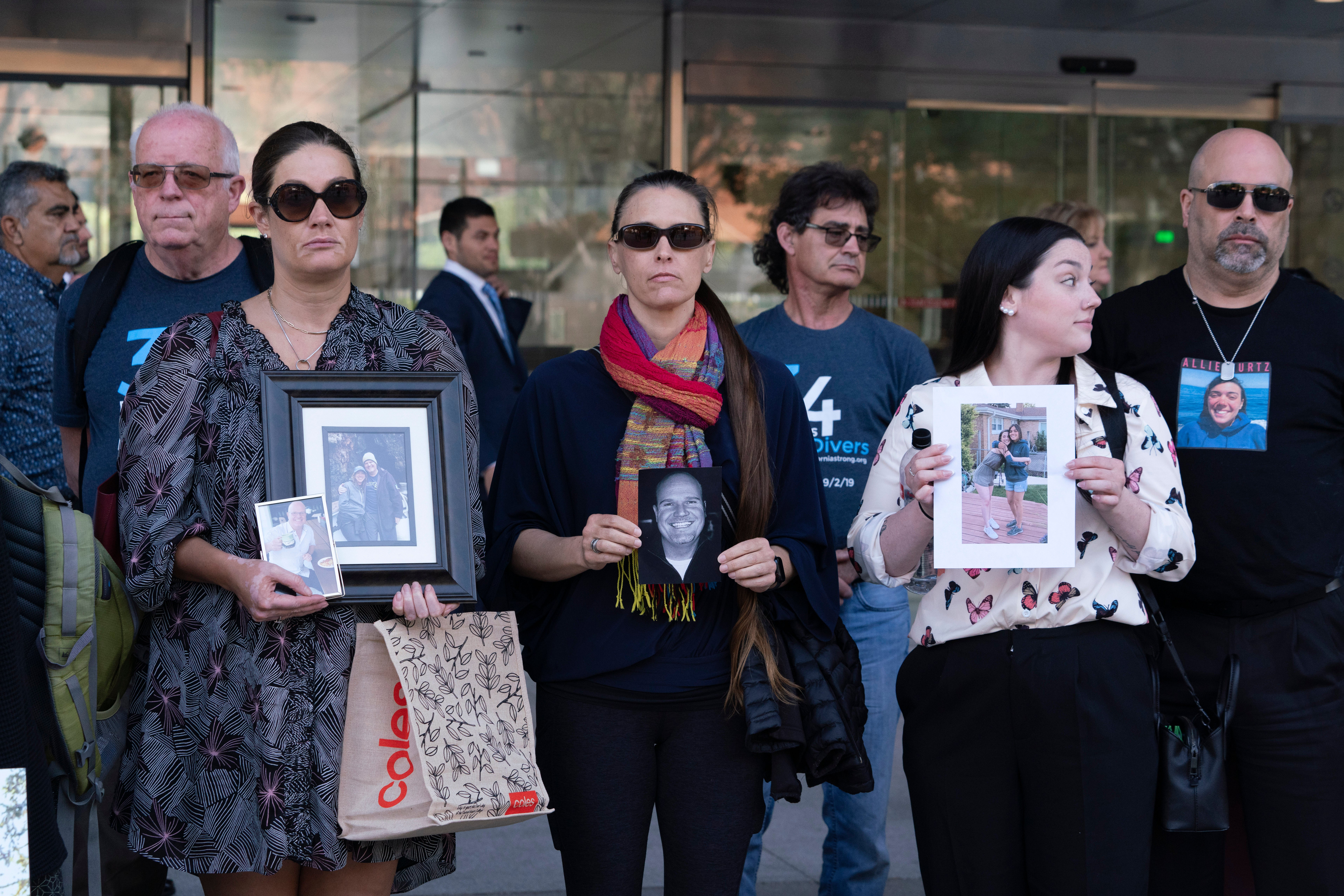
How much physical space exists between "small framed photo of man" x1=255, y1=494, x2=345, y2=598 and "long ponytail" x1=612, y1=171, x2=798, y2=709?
0.94 m

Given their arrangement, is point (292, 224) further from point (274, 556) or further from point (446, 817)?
point (446, 817)

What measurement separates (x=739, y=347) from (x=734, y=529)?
47 cm

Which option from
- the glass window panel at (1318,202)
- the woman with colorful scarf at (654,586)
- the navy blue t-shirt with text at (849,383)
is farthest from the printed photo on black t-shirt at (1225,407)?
the glass window panel at (1318,202)

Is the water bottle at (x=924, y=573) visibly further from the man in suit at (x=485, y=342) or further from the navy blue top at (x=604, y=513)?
the man in suit at (x=485, y=342)

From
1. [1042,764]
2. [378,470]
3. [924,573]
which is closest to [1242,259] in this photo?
[924,573]

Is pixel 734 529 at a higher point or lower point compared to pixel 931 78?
lower

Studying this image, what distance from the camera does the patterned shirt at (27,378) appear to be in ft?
16.8

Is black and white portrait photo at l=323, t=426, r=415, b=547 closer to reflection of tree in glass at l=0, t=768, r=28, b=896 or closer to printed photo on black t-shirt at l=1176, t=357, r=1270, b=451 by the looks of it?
reflection of tree in glass at l=0, t=768, r=28, b=896

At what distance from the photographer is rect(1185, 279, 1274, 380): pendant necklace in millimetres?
3484

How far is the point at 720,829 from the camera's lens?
3039 millimetres

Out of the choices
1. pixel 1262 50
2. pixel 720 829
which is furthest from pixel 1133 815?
pixel 1262 50

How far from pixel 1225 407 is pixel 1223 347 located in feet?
0.57

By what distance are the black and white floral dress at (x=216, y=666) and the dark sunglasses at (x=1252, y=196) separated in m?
2.41

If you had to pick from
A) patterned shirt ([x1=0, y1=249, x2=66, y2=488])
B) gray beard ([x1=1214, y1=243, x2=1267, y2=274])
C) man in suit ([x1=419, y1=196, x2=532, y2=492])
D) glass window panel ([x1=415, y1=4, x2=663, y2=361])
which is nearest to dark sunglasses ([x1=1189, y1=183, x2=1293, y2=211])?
gray beard ([x1=1214, y1=243, x2=1267, y2=274])
